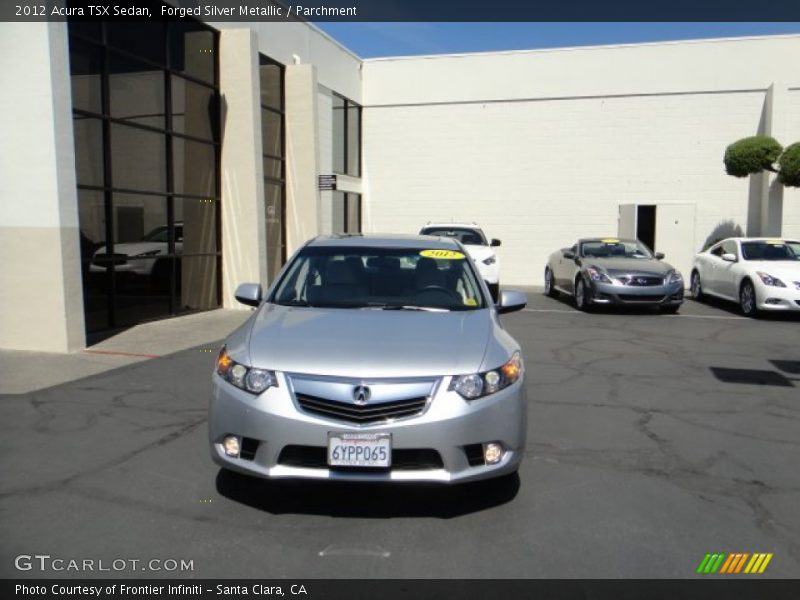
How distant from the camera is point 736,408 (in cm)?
673

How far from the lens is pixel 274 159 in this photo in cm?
1648

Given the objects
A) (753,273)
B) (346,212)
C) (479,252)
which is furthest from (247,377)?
(346,212)

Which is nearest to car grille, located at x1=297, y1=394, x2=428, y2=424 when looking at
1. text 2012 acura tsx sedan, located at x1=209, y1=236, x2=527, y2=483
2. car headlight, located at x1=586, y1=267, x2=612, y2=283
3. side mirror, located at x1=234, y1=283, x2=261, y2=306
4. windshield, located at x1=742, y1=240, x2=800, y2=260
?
text 2012 acura tsx sedan, located at x1=209, y1=236, x2=527, y2=483

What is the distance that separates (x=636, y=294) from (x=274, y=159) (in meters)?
8.45

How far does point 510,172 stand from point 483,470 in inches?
735

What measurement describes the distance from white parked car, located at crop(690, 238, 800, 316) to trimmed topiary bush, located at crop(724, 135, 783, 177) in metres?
3.60

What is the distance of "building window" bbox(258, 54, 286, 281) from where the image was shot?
1616 centimetres

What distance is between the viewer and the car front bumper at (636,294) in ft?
44.4

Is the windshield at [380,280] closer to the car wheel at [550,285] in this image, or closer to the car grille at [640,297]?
the car grille at [640,297]

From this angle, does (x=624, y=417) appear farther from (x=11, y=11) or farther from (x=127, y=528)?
(x=11, y=11)

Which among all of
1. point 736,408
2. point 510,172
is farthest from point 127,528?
point 510,172

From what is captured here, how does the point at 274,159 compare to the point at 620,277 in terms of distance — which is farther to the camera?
the point at 274,159

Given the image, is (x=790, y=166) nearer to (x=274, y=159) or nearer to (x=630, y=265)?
(x=630, y=265)

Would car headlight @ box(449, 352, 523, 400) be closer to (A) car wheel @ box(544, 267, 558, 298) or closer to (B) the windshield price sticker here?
(B) the windshield price sticker
